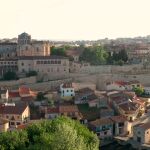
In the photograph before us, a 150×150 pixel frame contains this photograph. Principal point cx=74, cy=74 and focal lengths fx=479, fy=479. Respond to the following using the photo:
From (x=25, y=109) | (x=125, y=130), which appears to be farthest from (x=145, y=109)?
(x=25, y=109)

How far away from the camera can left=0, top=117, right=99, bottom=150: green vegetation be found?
1792cm

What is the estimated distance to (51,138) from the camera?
18.7 metres

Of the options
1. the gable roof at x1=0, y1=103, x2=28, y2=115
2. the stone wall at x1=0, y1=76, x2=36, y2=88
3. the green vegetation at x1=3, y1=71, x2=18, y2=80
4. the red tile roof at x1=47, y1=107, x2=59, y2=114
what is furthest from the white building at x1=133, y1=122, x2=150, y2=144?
the green vegetation at x1=3, y1=71, x2=18, y2=80

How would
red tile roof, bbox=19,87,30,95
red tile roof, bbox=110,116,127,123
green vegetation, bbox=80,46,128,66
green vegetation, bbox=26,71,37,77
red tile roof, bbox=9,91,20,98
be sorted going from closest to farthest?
red tile roof, bbox=110,116,127,123 < red tile roof, bbox=9,91,20,98 < red tile roof, bbox=19,87,30,95 < green vegetation, bbox=26,71,37,77 < green vegetation, bbox=80,46,128,66

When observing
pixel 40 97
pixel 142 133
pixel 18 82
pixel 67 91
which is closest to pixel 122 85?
pixel 67 91

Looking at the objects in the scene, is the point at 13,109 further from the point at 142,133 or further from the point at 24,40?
the point at 24,40

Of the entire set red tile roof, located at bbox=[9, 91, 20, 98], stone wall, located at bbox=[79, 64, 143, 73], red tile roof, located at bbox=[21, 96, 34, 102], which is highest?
stone wall, located at bbox=[79, 64, 143, 73]

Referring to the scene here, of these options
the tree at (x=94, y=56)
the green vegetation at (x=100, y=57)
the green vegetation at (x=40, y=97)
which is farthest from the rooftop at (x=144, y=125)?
the tree at (x=94, y=56)

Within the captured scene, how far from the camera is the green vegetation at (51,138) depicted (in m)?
17.9

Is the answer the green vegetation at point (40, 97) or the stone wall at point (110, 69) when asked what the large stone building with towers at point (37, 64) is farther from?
the green vegetation at point (40, 97)

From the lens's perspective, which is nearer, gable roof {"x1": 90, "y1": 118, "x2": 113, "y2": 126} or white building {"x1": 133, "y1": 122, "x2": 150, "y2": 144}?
white building {"x1": 133, "y1": 122, "x2": 150, "y2": 144}

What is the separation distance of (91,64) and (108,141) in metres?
13.2

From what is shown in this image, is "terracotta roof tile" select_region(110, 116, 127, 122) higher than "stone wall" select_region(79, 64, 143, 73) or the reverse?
the reverse

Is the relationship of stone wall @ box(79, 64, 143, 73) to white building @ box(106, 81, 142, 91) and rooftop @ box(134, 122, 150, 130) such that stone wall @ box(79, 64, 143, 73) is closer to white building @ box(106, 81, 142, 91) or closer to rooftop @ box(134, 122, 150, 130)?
white building @ box(106, 81, 142, 91)
